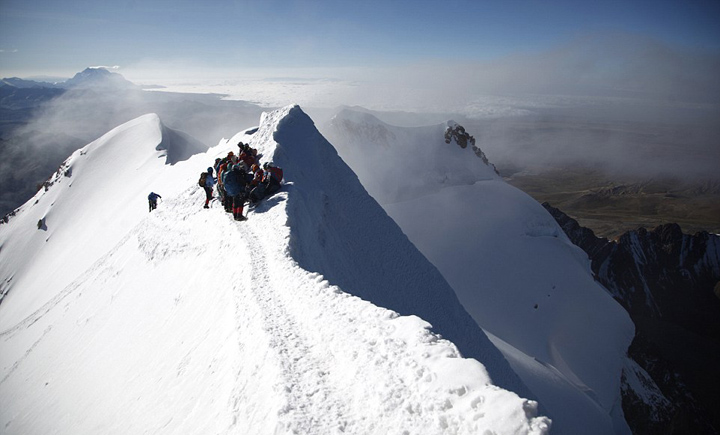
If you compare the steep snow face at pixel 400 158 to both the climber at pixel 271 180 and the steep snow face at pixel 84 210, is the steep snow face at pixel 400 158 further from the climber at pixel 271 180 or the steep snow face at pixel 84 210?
the climber at pixel 271 180

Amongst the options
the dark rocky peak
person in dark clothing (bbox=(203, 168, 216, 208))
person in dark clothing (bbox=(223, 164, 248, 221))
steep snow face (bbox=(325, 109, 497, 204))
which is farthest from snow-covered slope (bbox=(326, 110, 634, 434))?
person in dark clothing (bbox=(203, 168, 216, 208))

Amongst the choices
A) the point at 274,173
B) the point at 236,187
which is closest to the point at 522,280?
the point at 274,173

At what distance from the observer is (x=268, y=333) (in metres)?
6.83

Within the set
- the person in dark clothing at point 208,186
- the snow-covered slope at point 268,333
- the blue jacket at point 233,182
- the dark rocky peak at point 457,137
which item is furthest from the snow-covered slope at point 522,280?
the person in dark clothing at point 208,186

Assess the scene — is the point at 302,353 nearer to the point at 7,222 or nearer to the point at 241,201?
the point at 241,201

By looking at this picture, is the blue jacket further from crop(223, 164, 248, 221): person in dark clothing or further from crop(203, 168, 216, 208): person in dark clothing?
crop(203, 168, 216, 208): person in dark clothing

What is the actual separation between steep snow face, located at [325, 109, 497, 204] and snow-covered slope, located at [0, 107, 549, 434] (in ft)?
126

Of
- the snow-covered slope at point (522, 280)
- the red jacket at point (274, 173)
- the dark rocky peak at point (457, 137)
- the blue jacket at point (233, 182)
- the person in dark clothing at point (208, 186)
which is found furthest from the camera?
the dark rocky peak at point (457, 137)

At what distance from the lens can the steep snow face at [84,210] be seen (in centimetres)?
2923

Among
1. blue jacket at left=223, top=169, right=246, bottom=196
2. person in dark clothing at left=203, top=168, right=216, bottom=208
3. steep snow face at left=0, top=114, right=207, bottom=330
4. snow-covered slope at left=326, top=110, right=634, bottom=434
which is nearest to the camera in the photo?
blue jacket at left=223, top=169, right=246, bottom=196

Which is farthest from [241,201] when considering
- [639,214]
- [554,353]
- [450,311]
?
[639,214]

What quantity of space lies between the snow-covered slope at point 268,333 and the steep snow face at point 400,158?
1513 inches

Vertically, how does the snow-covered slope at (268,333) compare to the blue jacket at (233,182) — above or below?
below

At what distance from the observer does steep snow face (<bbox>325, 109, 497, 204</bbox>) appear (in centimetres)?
5812
